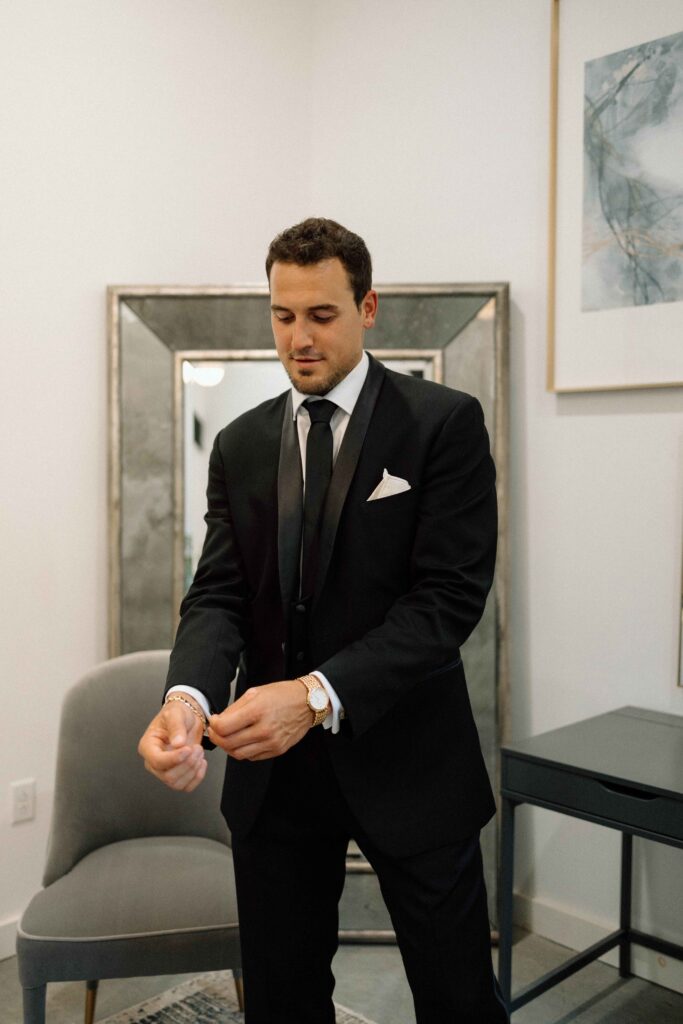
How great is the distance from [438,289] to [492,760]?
1.39 m

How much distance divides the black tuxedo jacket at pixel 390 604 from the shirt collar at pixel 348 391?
1 cm

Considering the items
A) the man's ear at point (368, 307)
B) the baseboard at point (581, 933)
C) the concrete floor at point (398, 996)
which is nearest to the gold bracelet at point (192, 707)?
the man's ear at point (368, 307)

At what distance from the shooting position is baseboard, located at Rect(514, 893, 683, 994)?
258 centimetres

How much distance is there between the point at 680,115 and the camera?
2457mm

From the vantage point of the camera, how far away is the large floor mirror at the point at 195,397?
281cm

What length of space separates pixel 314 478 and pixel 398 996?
1.65 metres

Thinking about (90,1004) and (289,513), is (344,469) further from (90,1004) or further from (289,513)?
(90,1004)

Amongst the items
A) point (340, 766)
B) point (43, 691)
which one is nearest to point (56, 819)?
point (43, 691)

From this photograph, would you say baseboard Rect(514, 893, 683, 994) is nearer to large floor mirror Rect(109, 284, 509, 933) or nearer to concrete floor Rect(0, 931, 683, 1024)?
concrete floor Rect(0, 931, 683, 1024)

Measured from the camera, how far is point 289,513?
1534mm

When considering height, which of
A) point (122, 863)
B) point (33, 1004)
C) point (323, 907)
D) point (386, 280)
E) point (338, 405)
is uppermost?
point (386, 280)

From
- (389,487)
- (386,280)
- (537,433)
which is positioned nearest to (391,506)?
(389,487)

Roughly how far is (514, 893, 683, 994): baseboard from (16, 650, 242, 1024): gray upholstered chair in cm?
101

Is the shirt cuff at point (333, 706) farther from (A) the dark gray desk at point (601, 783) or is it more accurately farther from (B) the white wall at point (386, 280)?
(B) the white wall at point (386, 280)
